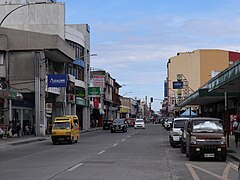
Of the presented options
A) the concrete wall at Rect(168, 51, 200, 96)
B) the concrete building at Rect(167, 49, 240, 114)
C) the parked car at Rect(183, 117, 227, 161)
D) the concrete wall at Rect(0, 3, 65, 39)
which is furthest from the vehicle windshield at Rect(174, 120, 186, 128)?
the concrete wall at Rect(168, 51, 200, 96)

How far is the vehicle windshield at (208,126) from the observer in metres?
20.4

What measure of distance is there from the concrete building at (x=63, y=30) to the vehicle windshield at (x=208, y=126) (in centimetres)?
3601

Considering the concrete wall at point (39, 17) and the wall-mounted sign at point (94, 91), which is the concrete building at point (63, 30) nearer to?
the concrete wall at point (39, 17)

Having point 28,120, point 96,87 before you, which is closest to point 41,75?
point 28,120

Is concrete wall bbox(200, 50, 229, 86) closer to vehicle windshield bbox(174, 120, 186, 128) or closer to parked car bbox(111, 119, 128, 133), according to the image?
parked car bbox(111, 119, 128, 133)

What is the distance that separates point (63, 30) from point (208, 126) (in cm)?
4262

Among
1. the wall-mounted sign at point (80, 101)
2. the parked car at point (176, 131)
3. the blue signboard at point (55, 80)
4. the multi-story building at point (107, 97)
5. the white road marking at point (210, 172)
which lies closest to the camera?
the white road marking at point (210, 172)

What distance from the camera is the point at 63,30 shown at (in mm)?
60719

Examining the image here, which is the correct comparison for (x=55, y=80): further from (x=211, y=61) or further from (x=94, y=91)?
(x=211, y=61)

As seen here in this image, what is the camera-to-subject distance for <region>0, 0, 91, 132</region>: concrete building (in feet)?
198

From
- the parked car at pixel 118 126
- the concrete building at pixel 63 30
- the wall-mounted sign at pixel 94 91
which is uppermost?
the concrete building at pixel 63 30

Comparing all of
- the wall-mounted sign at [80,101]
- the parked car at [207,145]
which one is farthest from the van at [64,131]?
the wall-mounted sign at [80,101]

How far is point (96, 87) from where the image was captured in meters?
73.1

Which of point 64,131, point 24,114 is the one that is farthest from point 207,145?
point 24,114
